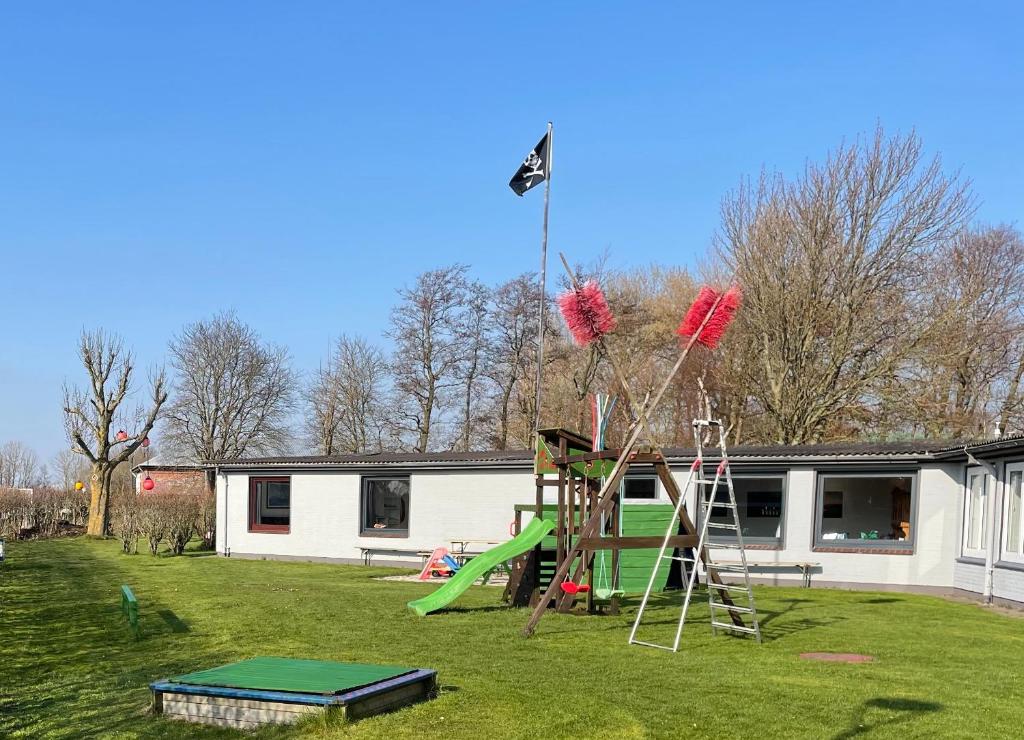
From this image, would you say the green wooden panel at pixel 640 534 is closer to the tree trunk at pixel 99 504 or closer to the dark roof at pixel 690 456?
the dark roof at pixel 690 456

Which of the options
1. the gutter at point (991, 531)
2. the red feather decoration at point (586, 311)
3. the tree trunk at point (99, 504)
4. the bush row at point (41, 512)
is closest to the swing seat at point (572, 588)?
the red feather decoration at point (586, 311)

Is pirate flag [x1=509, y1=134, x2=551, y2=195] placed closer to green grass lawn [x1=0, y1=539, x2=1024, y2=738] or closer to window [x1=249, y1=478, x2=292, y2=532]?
window [x1=249, y1=478, x2=292, y2=532]

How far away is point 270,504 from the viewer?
25.8 m

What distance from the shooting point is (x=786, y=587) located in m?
18.2

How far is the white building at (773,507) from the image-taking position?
53.2 ft

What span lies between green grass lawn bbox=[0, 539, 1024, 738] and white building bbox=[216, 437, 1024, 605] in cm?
154

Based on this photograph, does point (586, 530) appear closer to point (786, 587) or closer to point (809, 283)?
point (786, 587)

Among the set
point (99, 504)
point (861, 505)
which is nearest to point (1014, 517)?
point (861, 505)

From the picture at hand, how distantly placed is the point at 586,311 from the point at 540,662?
13.6 feet

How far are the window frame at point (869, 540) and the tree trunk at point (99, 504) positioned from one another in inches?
1056

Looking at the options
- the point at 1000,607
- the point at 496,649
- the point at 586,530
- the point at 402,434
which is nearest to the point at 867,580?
the point at 1000,607

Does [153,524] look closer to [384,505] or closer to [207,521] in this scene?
[207,521]

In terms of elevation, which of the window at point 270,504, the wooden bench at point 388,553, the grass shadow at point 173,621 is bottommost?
the wooden bench at point 388,553

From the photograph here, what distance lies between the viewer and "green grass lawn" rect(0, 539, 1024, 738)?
6543 mm
